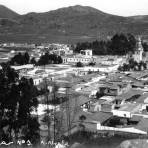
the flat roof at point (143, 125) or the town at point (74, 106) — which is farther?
→ the flat roof at point (143, 125)

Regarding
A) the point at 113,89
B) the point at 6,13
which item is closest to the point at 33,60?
the point at 113,89

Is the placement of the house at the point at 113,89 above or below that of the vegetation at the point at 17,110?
below

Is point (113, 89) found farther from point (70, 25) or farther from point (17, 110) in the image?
point (70, 25)

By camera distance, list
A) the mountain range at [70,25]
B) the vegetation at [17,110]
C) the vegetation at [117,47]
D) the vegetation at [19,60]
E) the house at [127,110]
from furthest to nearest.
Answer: the mountain range at [70,25] → the vegetation at [117,47] → the vegetation at [19,60] → the house at [127,110] → the vegetation at [17,110]

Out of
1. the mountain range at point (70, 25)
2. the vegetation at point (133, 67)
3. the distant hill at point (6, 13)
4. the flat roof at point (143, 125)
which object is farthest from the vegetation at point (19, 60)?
the distant hill at point (6, 13)

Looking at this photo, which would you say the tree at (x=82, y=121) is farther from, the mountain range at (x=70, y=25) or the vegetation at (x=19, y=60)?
the mountain range at (x=70, y=25)

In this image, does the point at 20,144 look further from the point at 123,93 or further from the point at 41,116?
the point at 123,93
